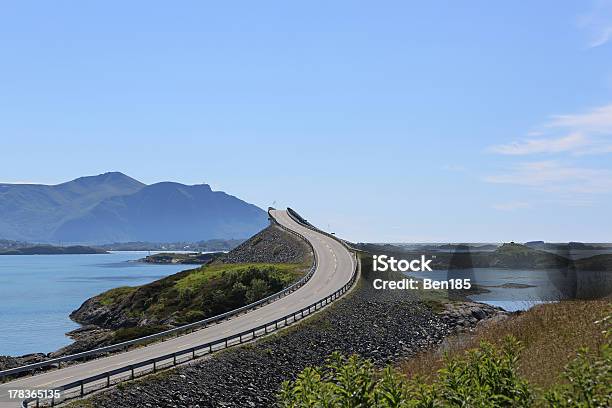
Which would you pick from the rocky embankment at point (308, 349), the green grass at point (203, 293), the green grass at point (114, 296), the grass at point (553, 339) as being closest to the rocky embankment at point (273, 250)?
the green grass at point (203, 293)

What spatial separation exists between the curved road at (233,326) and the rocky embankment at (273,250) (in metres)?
3.06

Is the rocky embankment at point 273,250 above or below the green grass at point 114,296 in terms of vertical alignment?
above

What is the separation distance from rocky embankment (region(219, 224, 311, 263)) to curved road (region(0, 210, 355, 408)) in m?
3.06

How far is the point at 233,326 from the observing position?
54125 mm

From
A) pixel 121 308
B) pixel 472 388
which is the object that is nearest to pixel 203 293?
pixel 121 308

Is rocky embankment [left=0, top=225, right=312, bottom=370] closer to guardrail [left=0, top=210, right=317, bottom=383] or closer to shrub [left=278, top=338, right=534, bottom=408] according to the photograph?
guardrail [left=0, top=210, right=317, bottom=383]

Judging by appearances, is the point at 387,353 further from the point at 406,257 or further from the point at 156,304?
the point at 406,257

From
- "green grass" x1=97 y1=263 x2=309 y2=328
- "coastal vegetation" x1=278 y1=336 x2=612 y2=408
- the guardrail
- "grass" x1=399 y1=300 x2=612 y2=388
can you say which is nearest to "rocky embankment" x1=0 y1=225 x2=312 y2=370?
"green grass" x1=97 y1=263 x2=309 y2=328

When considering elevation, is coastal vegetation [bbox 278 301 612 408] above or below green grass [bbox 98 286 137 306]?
above

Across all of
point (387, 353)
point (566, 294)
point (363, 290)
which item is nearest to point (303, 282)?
point (363, 290)

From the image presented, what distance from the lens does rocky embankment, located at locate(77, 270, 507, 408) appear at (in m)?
34.0

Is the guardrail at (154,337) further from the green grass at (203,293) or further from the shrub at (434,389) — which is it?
the shrub at (434,389)

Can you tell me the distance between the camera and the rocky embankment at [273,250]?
113 m

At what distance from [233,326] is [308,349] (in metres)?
7.05
